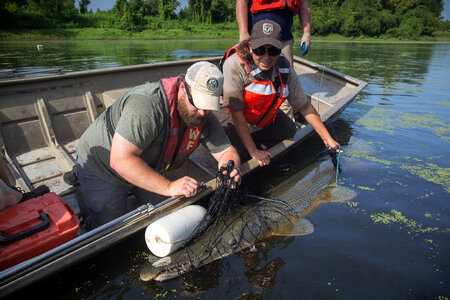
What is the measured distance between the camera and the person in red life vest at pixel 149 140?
255cm

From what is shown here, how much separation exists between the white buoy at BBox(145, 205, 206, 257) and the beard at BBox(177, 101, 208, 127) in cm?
83

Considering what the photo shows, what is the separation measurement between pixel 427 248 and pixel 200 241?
95.8 inches

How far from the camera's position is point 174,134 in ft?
9.40

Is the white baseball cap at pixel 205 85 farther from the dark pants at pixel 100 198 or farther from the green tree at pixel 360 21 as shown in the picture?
the green tree at pixel 360 21

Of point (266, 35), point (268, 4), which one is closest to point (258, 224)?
point (266, 35)

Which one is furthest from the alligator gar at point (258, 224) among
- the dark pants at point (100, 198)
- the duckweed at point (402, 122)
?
the duckweed at point (402, 122)

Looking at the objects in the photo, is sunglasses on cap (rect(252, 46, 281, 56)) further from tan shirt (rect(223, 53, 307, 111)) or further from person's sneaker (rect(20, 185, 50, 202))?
person's sneaker (rect(20, 185, 50, 202))

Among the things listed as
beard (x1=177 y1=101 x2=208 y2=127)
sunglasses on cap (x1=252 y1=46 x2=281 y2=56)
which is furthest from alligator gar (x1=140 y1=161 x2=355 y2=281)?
sunglasses on cap (x1=252 y1=46 x2=281 y2=56)

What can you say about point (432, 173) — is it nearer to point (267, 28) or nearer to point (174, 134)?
point (267, 28)

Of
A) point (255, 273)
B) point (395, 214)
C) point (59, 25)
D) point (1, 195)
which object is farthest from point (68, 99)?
point (59, 25)

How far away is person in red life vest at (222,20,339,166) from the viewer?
367 centimetres

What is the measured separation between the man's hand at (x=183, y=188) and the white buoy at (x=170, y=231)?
17 cm

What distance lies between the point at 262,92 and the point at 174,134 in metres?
1.57

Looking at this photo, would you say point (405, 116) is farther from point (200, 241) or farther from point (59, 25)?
point (59, 25)
